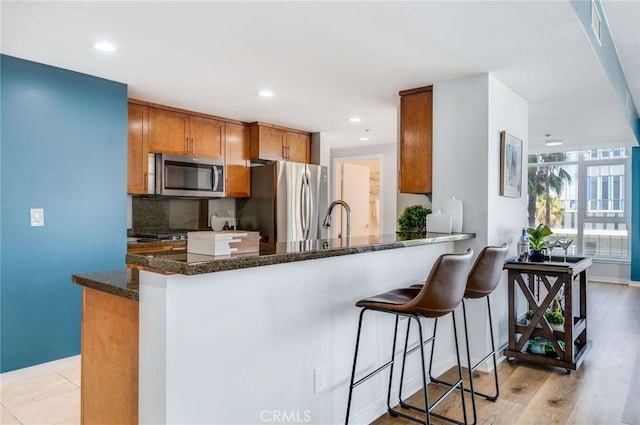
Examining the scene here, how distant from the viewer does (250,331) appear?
1.63 m

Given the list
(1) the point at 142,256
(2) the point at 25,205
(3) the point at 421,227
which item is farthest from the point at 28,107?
(3) the point at 421,227

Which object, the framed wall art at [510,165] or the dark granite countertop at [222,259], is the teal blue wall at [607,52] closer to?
the framed wall art at [510,165]

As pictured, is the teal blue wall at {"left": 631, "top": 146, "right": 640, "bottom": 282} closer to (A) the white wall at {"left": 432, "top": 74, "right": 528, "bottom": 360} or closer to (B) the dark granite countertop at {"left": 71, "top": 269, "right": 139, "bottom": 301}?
(A) the white wall at {"left": 432, "top": 74, "right": 528, "bottom": 360}

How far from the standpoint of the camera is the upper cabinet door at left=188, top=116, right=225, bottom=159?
4.34 meters

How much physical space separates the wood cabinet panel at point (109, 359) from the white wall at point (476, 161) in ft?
7.76

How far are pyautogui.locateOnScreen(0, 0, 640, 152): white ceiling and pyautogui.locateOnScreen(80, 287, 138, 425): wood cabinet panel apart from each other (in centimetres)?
147

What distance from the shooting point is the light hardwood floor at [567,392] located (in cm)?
230

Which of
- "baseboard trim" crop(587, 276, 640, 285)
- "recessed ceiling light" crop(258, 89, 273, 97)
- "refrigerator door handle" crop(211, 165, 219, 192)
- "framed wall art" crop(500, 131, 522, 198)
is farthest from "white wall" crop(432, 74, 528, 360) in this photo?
"baseboard trim" crop(587, 276, 640, 285)

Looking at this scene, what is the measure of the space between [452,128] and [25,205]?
307 centimetres

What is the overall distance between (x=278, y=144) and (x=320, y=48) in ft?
8.29

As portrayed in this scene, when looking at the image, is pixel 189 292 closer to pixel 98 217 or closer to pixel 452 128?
pixel 98 217

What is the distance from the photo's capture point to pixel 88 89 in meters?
3.16

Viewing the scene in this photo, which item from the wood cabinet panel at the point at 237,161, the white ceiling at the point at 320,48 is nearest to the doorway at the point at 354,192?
the wood cabinet panel at the point at 237,161

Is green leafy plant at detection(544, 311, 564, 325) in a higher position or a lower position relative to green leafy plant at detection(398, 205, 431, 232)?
lower
